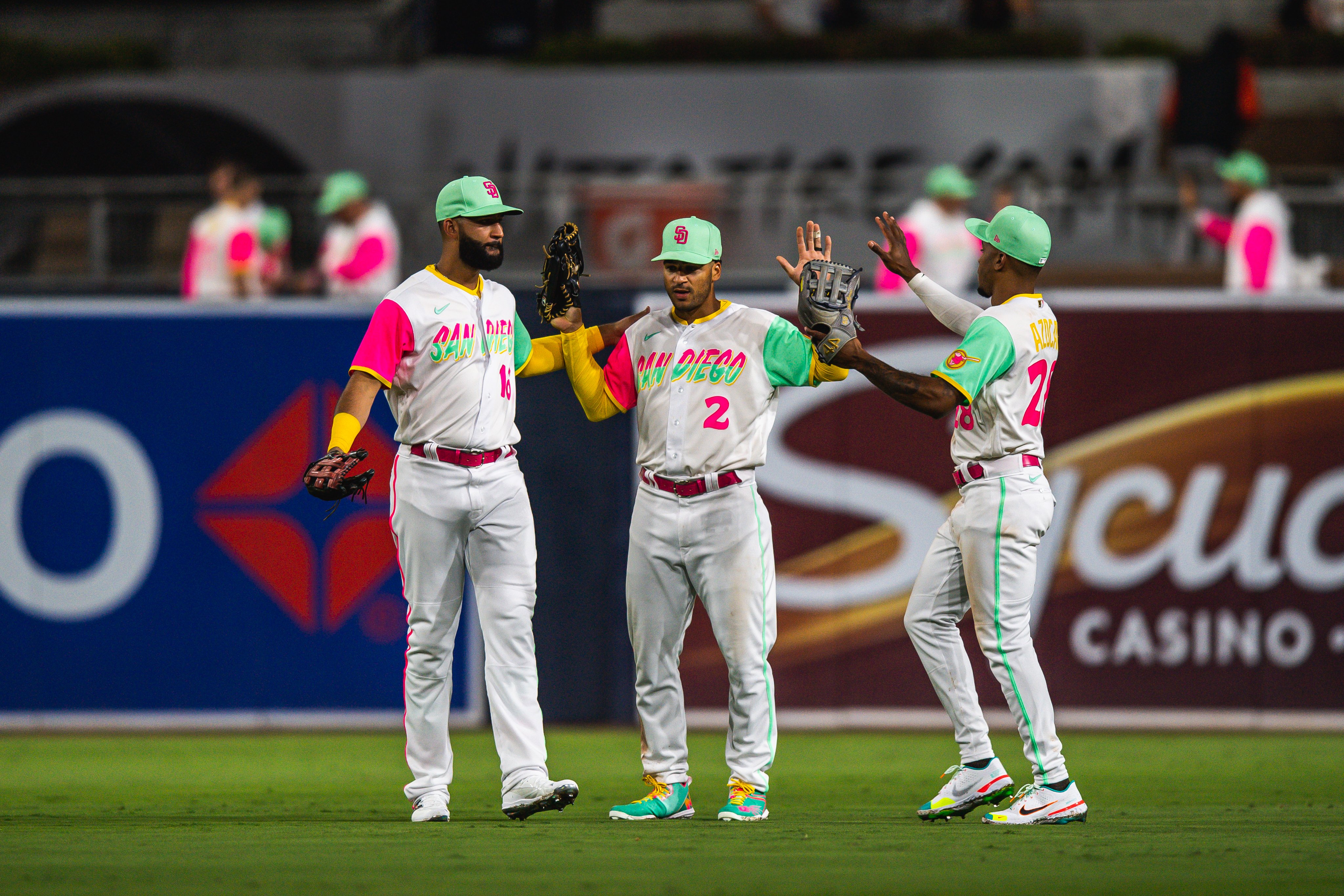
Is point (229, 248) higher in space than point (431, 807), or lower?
higher

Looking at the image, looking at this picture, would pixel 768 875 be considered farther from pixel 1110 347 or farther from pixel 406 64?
pixel 406 64

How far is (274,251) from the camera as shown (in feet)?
44.3

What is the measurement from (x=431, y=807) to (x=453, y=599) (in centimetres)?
80

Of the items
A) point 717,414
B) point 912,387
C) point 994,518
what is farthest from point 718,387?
point 994,518

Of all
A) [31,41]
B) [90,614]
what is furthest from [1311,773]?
[31,41]

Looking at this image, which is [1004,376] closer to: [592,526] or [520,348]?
[520,348]

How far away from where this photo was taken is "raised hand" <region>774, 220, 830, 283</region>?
259 inches

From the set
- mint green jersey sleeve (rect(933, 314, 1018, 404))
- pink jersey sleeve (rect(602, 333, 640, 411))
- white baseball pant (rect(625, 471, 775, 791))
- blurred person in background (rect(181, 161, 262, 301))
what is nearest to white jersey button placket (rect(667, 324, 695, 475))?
white baseball pant (rect(625, 471, 775, 791))

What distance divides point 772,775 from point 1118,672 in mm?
2458

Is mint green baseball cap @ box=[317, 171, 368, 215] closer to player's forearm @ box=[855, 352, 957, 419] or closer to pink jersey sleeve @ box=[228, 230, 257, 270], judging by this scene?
pink jersey sleeve @ box=[228, 230, 257, 270]

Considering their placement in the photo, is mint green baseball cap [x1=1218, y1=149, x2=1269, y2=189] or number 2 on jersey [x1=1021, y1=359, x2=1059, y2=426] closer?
number 2 on jersey [x1=1021, y1=359, x2=1059, y2=426]

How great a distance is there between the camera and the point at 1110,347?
9594 mm

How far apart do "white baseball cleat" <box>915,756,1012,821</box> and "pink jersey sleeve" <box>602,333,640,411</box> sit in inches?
75.7

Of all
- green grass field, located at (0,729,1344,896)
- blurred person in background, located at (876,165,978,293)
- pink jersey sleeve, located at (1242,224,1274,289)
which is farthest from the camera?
blurred person in background, located at (876,165,978,293)
